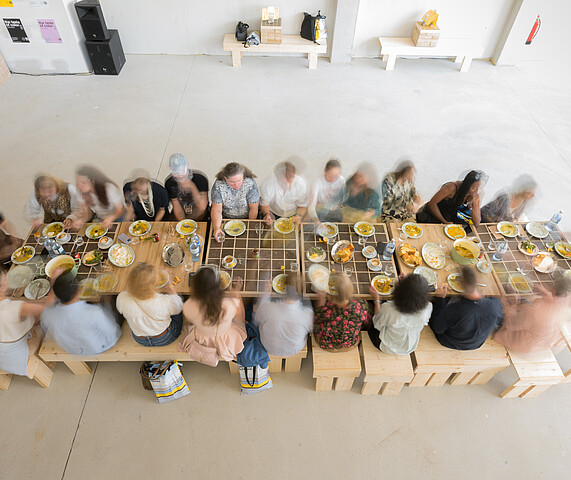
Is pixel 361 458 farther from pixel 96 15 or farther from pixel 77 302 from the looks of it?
pixel 96 15

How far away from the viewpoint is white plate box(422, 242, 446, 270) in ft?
12.4

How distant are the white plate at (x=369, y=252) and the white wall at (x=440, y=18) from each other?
5.60 m

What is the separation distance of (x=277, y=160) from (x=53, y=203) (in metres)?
3.11

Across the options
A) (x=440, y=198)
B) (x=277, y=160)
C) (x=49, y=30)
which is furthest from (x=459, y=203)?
(x=49, y=30)

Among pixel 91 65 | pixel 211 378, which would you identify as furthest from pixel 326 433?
pixel 91 65

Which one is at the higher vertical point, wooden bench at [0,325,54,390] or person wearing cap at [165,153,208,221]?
person wearing cap at [165,153,208,221]

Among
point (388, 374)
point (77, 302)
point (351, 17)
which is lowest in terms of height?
point (388, 374)

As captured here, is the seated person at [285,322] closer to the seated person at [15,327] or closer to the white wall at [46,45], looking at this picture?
the seated person at [15,327]

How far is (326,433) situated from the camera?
350 centimetres

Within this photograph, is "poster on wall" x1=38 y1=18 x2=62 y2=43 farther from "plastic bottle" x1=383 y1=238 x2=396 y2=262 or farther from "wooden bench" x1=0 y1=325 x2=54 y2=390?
"plastic bottle" x1=383 y1=238 x2=396 y2=262

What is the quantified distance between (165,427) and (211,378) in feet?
1.85

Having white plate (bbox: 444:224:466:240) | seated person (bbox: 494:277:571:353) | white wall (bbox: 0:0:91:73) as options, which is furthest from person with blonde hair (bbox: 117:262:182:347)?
white wall (bbox: 0:0:91:73)

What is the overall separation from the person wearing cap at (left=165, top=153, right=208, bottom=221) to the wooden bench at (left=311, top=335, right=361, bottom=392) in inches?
75.6

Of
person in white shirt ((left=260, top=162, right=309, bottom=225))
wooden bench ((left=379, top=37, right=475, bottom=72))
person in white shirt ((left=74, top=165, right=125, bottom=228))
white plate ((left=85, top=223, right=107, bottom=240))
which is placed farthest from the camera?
wooden bench ((left=379, top=37, right=475, bottom=72))
